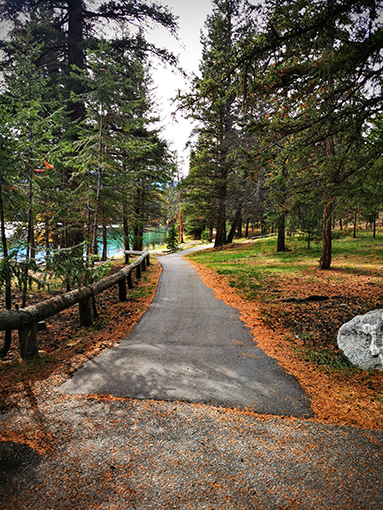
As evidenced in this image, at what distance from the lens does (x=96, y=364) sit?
3654 mm

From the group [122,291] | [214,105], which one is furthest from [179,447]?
[214,105]

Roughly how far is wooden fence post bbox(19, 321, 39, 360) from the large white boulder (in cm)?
498

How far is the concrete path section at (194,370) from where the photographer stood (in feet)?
9.61

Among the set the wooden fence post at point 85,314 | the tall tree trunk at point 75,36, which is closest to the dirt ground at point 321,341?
the wooden fence post at point 85,314

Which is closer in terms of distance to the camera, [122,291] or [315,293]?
[122,291]

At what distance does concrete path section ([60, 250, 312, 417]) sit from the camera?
2.93 metres

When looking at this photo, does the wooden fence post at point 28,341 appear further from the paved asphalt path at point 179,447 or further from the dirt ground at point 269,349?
the paved asphalt path at point 179,447

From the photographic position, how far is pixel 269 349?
14.2 ft

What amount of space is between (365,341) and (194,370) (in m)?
2.70

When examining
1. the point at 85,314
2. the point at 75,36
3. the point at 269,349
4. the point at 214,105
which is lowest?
the point at 269,349

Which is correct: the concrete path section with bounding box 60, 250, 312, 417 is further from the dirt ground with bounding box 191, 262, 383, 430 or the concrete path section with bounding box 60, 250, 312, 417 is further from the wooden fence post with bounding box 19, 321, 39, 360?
the wooden fence post with bounding box 19, 321, 39, 360

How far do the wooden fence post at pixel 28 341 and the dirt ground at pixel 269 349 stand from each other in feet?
0.53

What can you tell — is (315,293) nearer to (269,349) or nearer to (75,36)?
(269,349)

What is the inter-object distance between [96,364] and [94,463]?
1.80 meters
